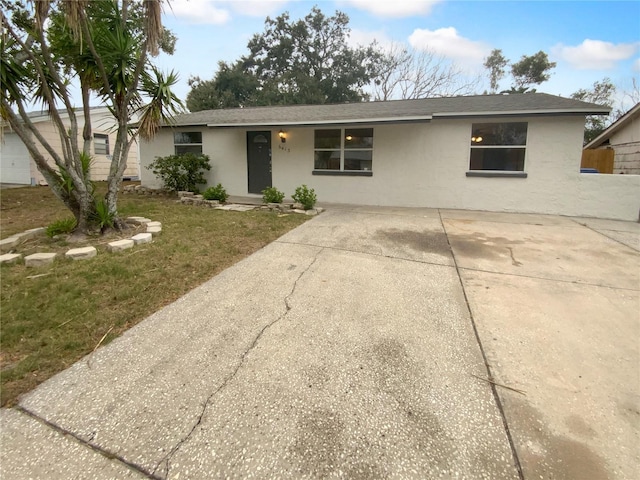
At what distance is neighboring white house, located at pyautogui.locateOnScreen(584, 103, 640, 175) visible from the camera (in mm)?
10117

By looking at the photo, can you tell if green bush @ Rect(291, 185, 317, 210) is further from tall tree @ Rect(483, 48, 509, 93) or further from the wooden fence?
tall tree @ Rect(483, 48, 509, 93)

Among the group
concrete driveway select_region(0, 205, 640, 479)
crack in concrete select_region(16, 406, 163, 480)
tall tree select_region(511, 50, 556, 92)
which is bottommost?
crack in concrete select_region(16, 406, 163, 480)

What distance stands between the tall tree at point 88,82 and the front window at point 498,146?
7.14 m

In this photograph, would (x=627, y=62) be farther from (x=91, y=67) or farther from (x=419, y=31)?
(x=91, y=67)

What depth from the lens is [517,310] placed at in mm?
3061

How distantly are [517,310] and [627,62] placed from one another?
2944cm

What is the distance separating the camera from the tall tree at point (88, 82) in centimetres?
450

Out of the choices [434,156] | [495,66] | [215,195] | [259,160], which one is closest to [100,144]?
[259,160]

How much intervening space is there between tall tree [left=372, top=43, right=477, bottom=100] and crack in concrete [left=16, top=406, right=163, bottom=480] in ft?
92.6

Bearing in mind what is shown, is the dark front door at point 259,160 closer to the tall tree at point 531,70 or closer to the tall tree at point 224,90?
the tall tree at point 224,90

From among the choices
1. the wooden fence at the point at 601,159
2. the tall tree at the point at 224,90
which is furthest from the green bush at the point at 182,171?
the tall tree at the point at 224,90

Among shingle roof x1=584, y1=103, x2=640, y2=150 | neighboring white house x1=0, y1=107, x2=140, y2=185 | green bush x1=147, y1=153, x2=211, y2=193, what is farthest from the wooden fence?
neighboring white house x1=0, y1=107, x2=140, y2=185

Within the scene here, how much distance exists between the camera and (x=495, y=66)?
1145 inches

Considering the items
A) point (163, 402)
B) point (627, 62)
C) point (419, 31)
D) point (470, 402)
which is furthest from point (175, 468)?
point (627, 62)
